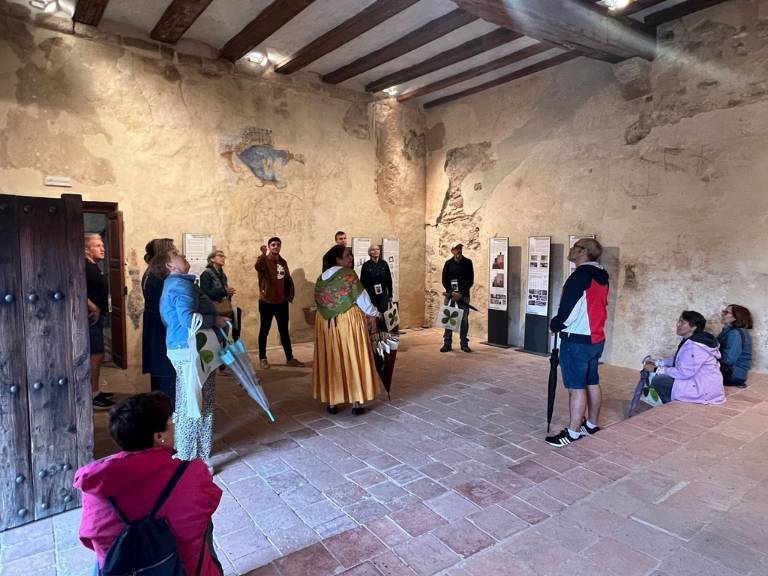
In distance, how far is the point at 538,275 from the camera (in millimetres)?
6816

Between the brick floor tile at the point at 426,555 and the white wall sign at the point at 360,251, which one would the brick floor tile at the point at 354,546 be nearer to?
the brick floor tile at the point at 426,555

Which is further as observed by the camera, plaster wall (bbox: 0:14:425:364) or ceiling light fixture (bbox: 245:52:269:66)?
ceiling light fixture (bbox: 245:52:269:66)

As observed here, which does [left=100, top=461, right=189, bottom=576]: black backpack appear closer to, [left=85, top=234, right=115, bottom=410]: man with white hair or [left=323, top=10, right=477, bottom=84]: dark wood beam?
[left=85, top=234, right=115, bottom=410]: man with white hair

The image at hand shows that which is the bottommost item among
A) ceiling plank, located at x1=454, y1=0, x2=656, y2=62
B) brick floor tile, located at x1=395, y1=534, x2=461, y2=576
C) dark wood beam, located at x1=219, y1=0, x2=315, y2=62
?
brick floor tile, located at x1=395, y1=534, x2=461, y2=576

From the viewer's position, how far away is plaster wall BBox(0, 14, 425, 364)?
5305 mm

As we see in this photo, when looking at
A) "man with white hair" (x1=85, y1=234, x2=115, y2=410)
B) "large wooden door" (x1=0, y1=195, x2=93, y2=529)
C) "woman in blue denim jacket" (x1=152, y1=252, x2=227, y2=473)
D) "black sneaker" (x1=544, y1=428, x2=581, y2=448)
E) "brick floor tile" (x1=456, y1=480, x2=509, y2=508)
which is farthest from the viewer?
"man with white hair" (x1=85, y1=234, x2=115, y2=410)

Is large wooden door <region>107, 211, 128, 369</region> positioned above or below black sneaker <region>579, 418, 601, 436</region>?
above

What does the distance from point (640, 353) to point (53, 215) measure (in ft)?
20.0

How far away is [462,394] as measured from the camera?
493cm

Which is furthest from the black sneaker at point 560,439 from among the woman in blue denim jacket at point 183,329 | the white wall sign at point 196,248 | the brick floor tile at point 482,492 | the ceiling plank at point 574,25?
the white wall sign at point 196,248

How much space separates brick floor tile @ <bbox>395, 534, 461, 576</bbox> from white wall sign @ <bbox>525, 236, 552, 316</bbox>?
4.96 meters

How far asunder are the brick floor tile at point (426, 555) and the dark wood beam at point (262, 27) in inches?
192

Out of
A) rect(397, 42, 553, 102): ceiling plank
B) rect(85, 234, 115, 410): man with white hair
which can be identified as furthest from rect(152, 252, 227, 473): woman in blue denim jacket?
rect(397, 42, 553, 102): ceiling plank

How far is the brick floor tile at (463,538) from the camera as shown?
2.23 metres
